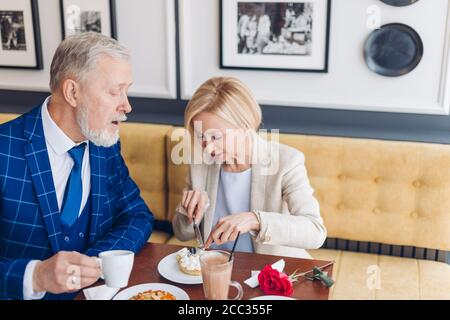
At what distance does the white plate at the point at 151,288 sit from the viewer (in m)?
1.30

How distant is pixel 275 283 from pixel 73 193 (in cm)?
68

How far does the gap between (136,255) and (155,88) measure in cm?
131

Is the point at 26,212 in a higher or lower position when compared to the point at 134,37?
lower

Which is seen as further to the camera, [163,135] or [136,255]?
[163,135]

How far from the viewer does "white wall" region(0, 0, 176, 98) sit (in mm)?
2600

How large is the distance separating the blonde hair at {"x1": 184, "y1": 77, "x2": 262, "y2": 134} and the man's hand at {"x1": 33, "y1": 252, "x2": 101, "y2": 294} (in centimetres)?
69

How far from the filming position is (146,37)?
8.70 feet

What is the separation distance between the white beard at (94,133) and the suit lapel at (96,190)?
6cm

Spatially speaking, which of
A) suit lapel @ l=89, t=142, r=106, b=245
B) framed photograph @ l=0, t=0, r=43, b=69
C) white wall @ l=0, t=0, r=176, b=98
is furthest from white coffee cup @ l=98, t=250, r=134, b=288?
framed photograph @ l=0, t=0, r=43, b=69

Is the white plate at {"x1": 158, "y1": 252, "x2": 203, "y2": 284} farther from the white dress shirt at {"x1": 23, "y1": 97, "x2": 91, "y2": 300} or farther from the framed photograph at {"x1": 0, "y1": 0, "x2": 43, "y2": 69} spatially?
the framed photograph at {"x1": 0, "y1": 0, "x2": 43, "y2": 69}

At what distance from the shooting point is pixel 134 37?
2.67 m
